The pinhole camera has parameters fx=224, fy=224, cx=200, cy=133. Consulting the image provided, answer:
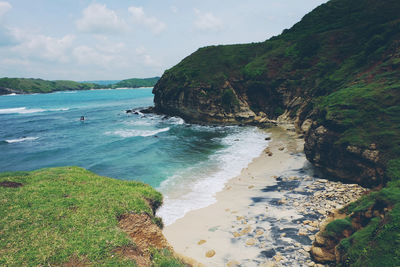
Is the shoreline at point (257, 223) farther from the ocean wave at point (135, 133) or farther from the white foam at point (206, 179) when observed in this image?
the ocean wave at point (135, 133)

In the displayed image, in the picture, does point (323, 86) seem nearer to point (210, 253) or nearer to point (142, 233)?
point (210, 253)

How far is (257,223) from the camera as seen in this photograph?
621 inches

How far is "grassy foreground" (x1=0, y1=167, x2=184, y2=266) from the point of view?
8867 millimetres

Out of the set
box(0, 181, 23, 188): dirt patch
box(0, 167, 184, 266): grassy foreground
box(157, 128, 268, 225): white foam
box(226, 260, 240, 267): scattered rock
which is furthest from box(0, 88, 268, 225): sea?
box(0, 181, 23, 188): dirt patch

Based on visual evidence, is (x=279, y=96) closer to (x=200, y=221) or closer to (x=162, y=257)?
(x=200, y=221)

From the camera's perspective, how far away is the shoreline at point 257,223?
12656 millimetres

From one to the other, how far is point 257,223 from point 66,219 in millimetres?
11801

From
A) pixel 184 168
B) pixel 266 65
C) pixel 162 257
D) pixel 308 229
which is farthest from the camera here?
pixel 266 65

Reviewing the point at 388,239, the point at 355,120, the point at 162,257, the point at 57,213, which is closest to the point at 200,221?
the point at 162,257

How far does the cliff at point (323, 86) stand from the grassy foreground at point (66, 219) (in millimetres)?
17645

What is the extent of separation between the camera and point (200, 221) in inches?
684

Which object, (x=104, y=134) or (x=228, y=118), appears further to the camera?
(x=228, y=118)

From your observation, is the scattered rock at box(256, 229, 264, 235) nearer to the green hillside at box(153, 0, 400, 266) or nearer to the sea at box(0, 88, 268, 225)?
the green hillside at box(153, 0, 400, 266)

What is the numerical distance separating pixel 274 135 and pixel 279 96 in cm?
1638
